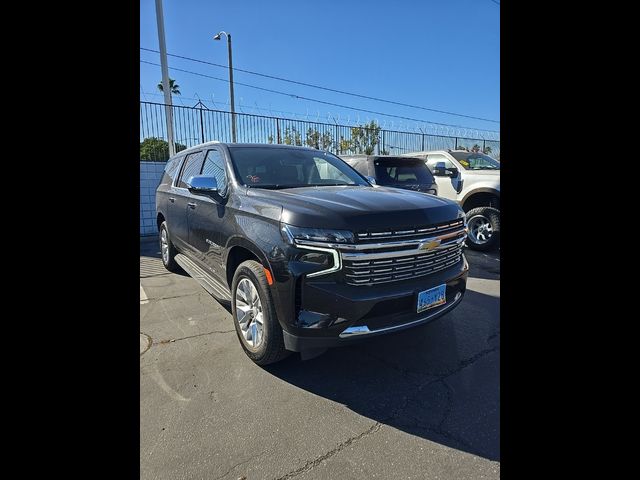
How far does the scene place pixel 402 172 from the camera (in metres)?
7.05

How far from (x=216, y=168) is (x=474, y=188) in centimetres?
524

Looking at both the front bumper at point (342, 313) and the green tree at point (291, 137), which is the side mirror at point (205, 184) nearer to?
the front bumper at point (342, 313)

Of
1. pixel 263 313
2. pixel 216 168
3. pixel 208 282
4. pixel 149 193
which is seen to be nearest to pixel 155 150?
pixel 149 193

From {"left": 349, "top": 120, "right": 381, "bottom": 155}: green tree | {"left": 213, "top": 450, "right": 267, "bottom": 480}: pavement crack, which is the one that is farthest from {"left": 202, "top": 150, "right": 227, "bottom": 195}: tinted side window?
{"left": 349, "top": 120, "right": 381, "bottom": 155}: green tree

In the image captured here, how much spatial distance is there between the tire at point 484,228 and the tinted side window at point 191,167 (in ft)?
16.4

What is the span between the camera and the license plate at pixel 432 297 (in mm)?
2758

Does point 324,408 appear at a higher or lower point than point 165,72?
lower

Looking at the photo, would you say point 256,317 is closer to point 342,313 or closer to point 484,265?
point 342,313

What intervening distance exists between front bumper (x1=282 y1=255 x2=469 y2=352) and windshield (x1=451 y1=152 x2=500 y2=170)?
20.0 feet

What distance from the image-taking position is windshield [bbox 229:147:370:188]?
→ 3.64 metres

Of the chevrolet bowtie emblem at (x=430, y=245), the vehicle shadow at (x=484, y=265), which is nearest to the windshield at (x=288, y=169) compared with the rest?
the chevrolet bowtie emblem at (x=430, y=245)

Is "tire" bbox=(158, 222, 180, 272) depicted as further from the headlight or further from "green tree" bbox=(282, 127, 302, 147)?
"green tree" bbox=(282, 127, 302, 147)

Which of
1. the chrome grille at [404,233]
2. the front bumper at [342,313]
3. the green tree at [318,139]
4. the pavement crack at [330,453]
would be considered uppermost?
the green tree at [318,139]
